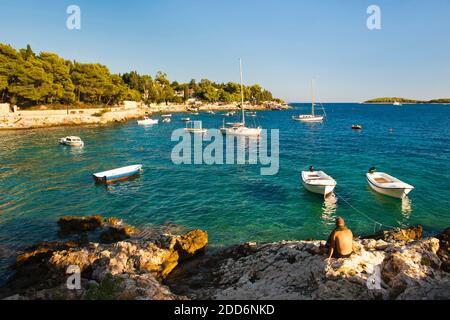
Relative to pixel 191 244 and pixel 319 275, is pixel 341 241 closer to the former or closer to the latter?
pixel 319 275

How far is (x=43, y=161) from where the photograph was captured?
36844mm

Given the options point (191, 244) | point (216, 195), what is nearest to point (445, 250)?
point (191, 244)

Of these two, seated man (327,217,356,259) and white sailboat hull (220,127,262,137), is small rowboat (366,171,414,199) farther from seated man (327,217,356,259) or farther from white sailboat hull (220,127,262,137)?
white sailboat hull (220,127,262,137)

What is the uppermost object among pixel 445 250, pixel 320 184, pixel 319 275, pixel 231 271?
pixel 320 184

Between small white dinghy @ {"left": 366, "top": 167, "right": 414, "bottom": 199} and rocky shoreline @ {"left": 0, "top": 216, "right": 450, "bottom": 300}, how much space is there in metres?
6.97

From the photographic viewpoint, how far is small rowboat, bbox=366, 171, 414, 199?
71.6 feet

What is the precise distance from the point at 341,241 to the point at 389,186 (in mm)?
16301

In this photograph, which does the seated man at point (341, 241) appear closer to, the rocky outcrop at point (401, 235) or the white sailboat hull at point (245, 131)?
the rocky outcrop at point (401, 235)

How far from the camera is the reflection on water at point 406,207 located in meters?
20.1

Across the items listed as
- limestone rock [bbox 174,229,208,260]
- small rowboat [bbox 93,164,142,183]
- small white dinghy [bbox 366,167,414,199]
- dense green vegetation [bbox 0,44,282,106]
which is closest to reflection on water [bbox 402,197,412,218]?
small white dinghy [bbox 366,167,414,199]

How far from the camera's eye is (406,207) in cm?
2127

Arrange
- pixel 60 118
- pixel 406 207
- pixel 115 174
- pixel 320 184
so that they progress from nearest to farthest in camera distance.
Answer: pixel 406 207 < pixel 320 184 < pixel 115 174 < pixel 60 118

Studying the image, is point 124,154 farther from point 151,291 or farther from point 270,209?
point 151,291
